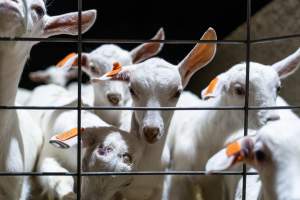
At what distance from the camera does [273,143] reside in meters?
1.36

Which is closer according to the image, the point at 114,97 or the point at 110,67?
the point at 114,97

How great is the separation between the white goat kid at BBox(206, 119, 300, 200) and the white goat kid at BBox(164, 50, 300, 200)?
24.6 inches

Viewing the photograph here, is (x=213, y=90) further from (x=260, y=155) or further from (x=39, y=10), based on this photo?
(x=260, y=155)

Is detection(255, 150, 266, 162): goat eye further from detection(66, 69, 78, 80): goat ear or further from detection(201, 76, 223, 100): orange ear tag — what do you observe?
detection(66, 69, 78, 80): goat ear

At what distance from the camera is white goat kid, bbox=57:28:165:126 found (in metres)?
2.49

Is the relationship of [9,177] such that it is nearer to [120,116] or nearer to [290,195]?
[120,116]

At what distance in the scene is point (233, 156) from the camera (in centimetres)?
136

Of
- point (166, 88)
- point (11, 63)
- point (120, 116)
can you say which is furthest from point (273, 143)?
point (120, 116)

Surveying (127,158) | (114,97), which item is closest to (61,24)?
(127,158)

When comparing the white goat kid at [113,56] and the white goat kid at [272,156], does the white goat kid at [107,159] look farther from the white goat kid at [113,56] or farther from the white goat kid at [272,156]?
the white goat kid at [113,56]

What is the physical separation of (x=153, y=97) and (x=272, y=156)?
68 centimetres

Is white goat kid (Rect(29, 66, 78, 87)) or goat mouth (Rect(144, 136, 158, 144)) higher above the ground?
white goat kid (Rect(29, 66, 78, 87))

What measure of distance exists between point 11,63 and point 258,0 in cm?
184

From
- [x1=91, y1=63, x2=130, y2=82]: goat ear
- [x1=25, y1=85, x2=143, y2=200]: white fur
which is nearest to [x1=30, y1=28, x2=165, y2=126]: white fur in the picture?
[x1=25, y1=85, x2=143, y2=200]: white fur
